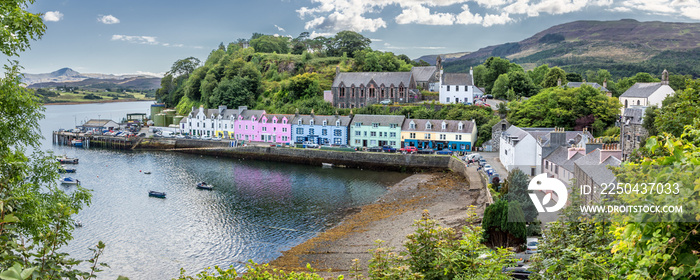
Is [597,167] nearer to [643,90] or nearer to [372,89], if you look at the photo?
[643,90]

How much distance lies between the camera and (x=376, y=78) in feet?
211

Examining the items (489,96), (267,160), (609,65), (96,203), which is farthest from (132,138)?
(609,65)

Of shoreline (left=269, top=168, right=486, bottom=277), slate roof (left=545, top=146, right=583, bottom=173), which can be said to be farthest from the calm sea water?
slate roof (left=545, top=146, right=583, bottom=173)

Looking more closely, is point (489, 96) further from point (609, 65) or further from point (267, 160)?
point (609, 65)

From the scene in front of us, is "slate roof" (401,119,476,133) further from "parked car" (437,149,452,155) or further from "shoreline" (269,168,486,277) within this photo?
"shoreline" (269,168,486,277)

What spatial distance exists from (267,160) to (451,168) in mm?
20088

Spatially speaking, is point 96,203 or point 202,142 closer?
point 96,203

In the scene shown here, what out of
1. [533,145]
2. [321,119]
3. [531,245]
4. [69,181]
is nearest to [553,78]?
[321,119]

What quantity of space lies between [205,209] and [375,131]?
23924 millimetres

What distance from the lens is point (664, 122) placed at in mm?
9172

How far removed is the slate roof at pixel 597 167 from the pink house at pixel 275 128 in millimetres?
36833

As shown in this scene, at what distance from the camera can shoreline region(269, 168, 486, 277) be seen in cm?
2194

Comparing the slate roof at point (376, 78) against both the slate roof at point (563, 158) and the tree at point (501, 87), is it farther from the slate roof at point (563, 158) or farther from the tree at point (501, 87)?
the slate roof at point (563, 158)

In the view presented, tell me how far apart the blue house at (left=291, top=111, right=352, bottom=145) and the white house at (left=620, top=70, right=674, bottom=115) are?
90.3 feet
